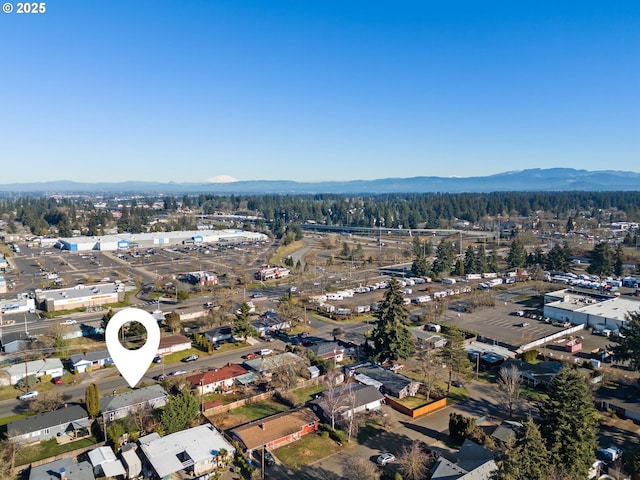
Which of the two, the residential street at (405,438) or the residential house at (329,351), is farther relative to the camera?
the residential house at (329,351)

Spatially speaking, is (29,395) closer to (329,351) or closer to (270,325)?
(270,325)

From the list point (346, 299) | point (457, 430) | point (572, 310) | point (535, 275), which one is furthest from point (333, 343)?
point (535, 275)

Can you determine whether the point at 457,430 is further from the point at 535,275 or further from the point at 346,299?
the point at 535,275

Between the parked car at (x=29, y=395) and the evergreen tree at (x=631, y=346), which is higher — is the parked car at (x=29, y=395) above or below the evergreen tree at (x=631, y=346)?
below

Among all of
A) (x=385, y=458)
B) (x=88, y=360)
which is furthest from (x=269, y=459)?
(x=88, y=360)

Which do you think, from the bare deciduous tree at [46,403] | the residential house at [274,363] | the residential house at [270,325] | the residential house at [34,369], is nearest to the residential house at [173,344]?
the residential house at [270,325]

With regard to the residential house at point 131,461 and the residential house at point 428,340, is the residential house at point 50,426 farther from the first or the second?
the residential house at point 428,340

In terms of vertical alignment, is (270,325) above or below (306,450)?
above

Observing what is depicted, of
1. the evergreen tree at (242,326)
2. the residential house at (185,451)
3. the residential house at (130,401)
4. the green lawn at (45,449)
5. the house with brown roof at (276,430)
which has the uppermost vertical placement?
the evergreen tree at (242,326)
